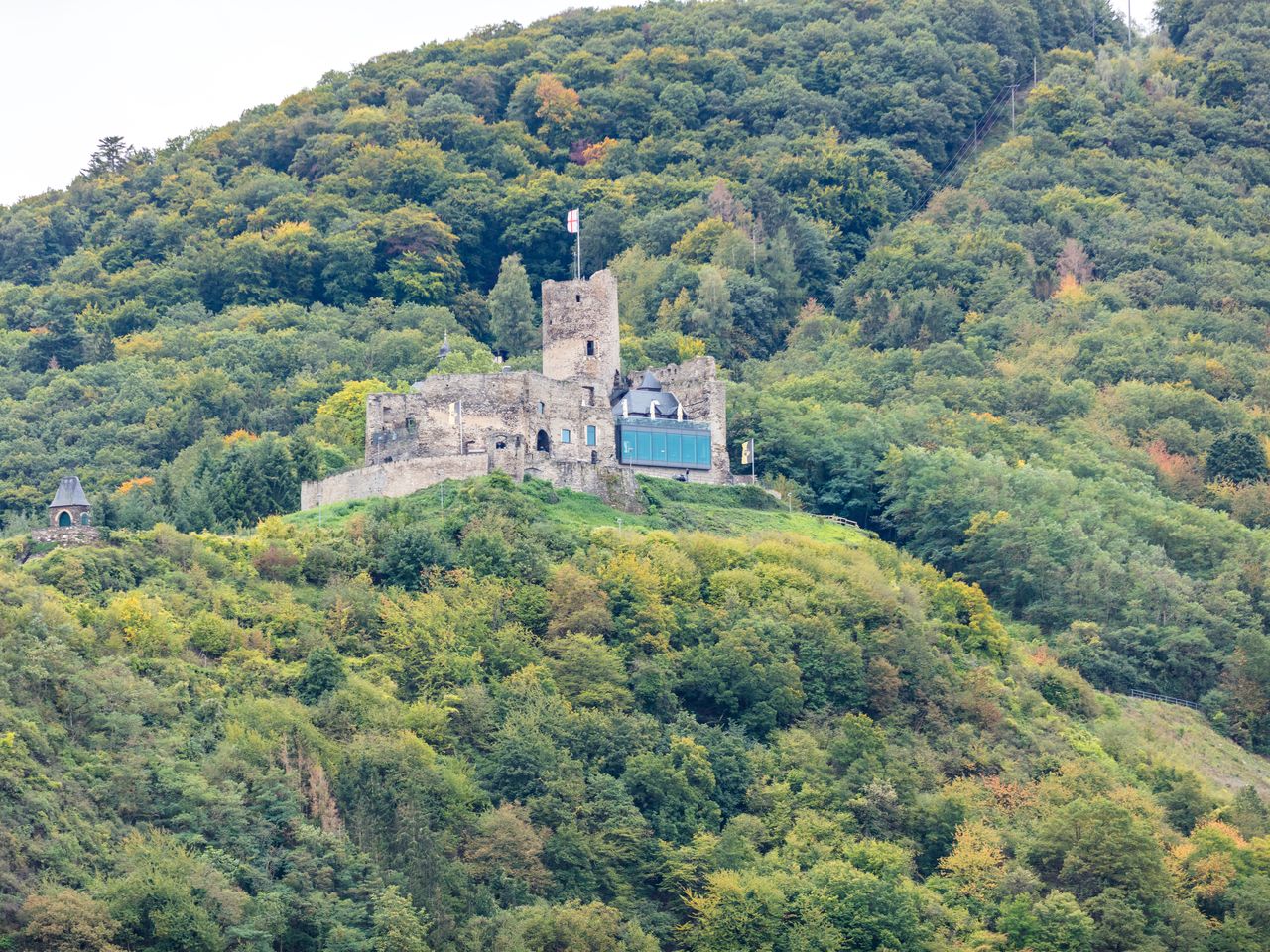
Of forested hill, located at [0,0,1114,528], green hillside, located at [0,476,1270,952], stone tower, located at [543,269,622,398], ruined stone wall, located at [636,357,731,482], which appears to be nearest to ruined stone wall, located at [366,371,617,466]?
green hillside, located at [0,476,1270,952]

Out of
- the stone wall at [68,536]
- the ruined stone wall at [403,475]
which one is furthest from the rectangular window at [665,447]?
the stone wall at [68,536]

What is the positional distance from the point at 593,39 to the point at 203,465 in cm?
6915

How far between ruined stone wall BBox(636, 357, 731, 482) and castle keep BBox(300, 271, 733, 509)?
0.03 meters

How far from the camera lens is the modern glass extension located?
264 ft

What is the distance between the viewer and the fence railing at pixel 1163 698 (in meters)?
80.1

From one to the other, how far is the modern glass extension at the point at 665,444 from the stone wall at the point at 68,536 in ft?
63.2

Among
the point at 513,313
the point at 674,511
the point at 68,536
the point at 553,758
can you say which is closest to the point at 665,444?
the point at 674,511

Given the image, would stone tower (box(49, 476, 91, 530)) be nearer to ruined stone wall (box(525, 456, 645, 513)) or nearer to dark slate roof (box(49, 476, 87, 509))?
dark slate roof (box(49, 476, 87, 509))

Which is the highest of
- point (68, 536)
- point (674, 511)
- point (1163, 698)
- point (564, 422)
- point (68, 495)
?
point (564, 422)

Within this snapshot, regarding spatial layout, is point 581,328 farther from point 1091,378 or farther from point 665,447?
point 1091,378

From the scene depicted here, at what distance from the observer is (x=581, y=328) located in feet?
273

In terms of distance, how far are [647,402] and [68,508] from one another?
2105 cm

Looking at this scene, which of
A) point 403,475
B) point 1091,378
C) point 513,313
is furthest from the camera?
point 513,313

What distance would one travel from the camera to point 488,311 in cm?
11475
